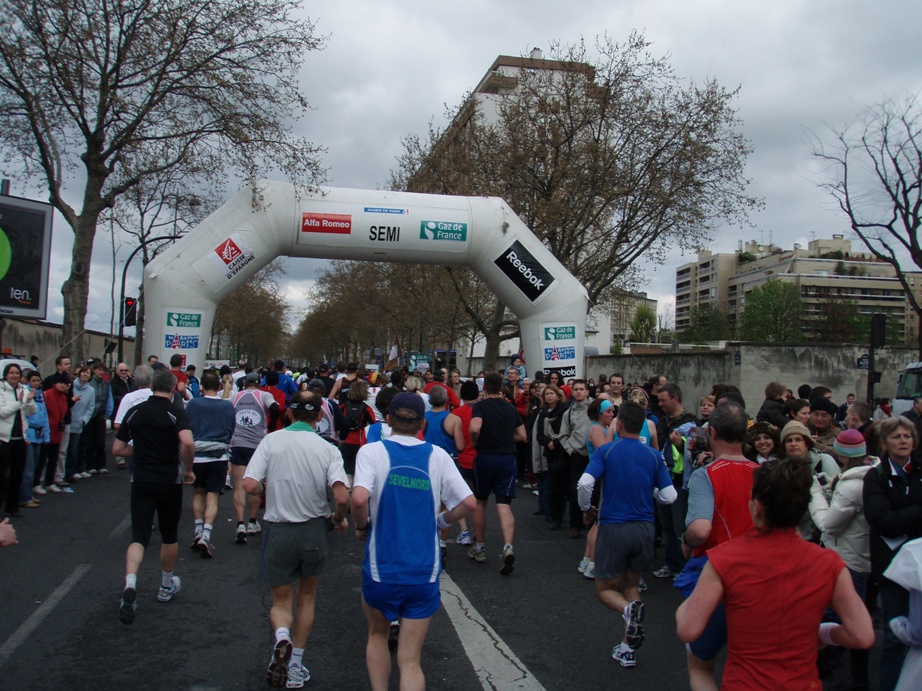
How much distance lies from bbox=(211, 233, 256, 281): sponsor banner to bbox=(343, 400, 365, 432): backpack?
6226mm

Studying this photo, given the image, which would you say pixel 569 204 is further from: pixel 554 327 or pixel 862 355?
pixel 862 355

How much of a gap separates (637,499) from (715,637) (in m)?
1.87

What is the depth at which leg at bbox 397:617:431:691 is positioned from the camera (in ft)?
11.8

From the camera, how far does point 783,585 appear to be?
105 inches

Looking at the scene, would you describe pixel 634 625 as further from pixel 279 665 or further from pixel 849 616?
pixel 849 616

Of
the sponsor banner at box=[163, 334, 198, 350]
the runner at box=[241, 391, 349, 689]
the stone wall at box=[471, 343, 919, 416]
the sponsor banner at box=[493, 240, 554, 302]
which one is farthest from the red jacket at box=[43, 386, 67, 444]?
the stone wall at box=[471, 343, 919, 416]

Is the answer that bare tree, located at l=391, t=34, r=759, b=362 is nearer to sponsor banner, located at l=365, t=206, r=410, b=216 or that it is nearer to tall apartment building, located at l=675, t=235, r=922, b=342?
sponsor banner, located at l=365, t=206, r=410, b=216

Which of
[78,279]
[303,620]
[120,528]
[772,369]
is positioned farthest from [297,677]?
[772,369]

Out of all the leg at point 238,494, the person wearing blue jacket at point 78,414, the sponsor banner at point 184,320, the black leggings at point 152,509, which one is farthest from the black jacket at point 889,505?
the sponsor banner at point 184,320

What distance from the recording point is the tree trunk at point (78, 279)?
18109 millimetres

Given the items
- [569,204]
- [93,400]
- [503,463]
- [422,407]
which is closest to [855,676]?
[422,407]

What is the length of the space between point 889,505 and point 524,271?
38.2ft

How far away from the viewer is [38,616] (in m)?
5.67

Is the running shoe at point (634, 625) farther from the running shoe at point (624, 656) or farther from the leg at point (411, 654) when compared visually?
the leg at point (411, 654)
